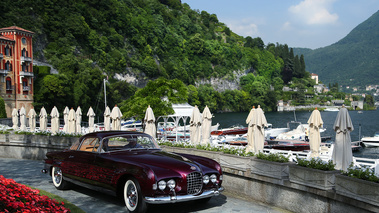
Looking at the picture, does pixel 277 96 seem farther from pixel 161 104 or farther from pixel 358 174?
pixel 358 174

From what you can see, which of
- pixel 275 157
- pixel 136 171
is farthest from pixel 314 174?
pixel 136 171

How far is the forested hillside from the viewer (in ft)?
240

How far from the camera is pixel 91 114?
26641mm

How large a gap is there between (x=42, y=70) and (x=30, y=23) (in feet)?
67.6

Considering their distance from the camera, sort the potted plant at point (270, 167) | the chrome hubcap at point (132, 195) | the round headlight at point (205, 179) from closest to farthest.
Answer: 1. the chrome hubcap at point (132, 195)
2. the round headlight at point (205, 179)
3. the potted plant at point (270, 167)

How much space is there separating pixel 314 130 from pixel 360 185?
921cm

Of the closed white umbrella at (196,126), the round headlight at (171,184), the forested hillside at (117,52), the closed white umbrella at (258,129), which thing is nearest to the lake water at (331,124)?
the forested hillside at (117,52)

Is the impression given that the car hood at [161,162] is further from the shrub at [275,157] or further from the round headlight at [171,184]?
the shrub at [275,157]

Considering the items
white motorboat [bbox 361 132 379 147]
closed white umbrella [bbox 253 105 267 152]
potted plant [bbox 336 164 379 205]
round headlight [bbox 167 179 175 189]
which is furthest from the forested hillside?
potted plant [bbox 336 164 379 205]

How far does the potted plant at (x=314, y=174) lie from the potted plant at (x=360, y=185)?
283mm

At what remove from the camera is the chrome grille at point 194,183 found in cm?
750

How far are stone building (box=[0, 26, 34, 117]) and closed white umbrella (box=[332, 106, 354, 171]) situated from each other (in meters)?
59.5

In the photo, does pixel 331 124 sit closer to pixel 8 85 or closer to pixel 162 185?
pixel 8 85

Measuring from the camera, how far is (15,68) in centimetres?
5956
